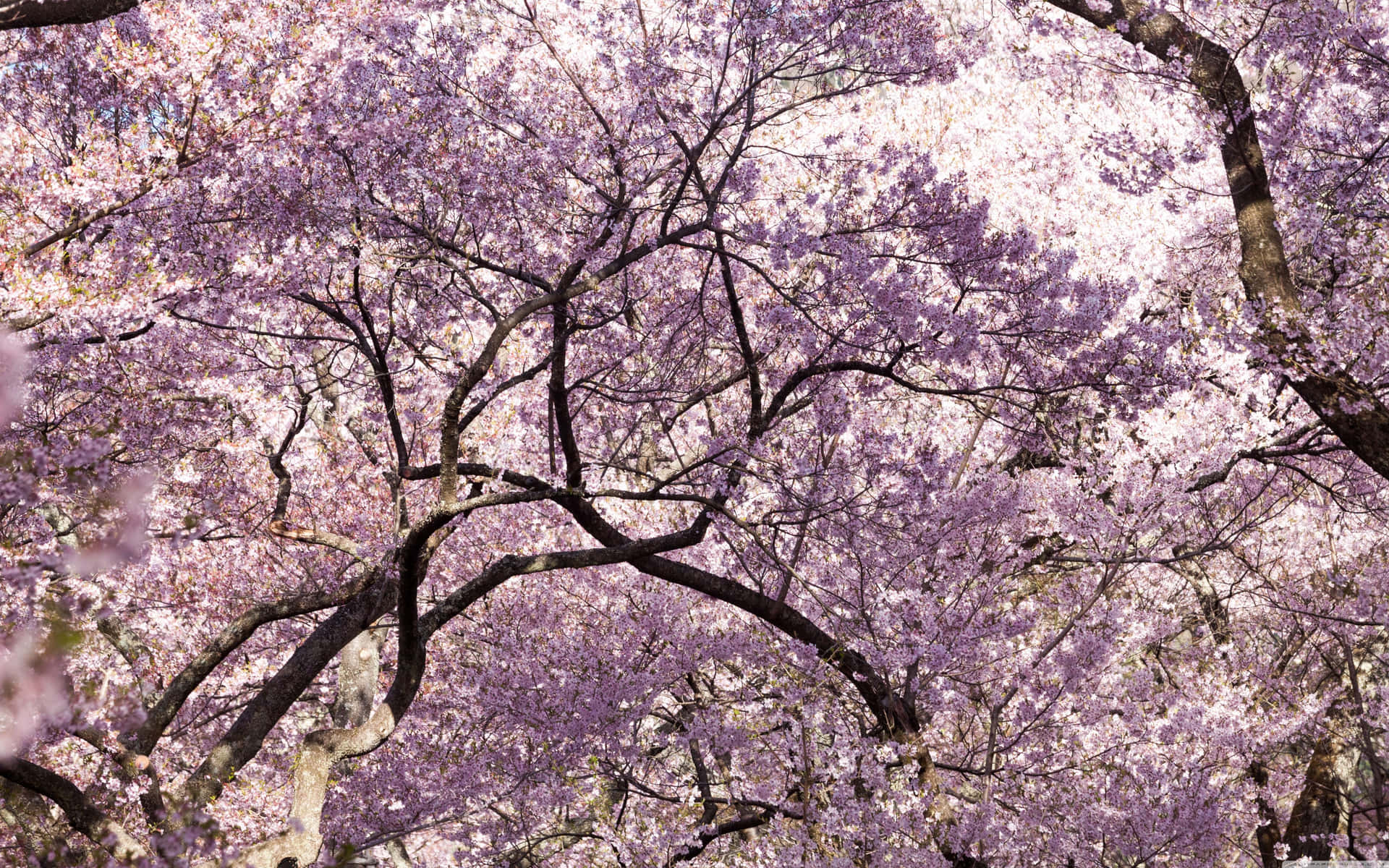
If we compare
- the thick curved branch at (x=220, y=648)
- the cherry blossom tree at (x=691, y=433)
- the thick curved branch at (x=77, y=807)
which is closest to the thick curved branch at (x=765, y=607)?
the cherry blossom tree at (x=691, y=433)

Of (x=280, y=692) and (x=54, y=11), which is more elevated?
(x=54, y=11)

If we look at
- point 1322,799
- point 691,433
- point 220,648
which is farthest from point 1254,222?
point 691,433

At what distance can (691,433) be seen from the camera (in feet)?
45.7

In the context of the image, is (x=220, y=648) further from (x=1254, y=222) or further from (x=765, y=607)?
(x=1254, y=222)

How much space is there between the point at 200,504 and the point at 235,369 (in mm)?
1658

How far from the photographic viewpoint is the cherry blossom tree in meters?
7.12

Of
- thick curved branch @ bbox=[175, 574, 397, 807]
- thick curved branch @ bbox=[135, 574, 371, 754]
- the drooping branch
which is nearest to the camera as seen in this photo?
the drooping branch

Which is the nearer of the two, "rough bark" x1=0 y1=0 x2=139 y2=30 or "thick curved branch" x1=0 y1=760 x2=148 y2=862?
"rough bark" x1=0 y1=0 x2=139 y2=30

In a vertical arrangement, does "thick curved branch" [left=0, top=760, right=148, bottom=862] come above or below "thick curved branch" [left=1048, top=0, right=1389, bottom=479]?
below

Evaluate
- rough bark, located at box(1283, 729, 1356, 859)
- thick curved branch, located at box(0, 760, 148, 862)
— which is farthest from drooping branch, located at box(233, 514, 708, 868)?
rough bark, located at box(1283, 729, 1356, 859)

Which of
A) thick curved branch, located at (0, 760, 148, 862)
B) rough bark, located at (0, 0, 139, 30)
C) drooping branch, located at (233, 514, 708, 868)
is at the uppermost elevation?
rough bark, located at (0, 0, 139, 30)

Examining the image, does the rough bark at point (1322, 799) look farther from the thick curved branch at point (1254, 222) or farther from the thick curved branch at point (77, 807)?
the thick curved branch at point (77, 807)

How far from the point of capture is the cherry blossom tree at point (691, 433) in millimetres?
7117

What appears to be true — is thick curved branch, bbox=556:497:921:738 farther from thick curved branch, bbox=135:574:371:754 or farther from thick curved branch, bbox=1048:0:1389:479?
thick curved branch, bbox=1048:0:1389:479
